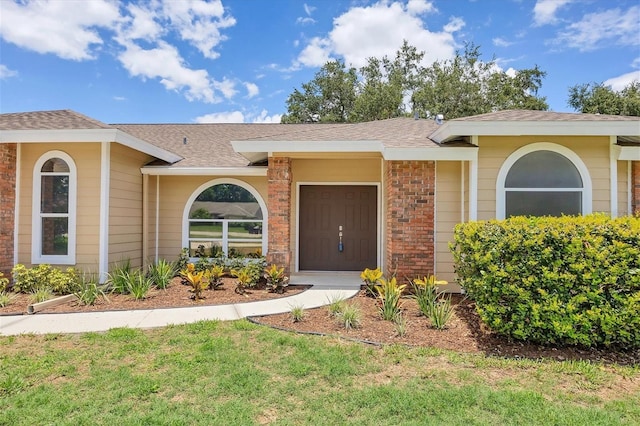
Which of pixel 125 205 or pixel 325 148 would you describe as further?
pixel 125 205

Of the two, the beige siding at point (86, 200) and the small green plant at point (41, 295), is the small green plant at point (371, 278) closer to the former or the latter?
the beige siding at point (86, 200)

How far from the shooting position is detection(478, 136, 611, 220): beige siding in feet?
21.4

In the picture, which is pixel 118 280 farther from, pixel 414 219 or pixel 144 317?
pixel 414 219

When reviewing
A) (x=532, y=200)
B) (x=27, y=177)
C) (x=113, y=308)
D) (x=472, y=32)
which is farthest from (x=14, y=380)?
(x=472, y=32)

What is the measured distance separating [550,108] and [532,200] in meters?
25.2

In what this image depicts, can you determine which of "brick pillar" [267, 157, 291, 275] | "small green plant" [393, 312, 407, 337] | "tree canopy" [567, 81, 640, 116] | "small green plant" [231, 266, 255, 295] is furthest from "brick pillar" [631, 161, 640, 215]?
"tree canopy" [567, 81, 640, 116]

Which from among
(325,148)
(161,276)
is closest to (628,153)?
(325,148)

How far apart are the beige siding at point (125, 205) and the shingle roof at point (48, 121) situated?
2.27ft

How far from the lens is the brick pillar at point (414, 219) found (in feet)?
23.3

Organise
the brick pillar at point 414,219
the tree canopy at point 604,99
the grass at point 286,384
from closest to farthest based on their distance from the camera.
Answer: the grass at point 286,384 < the brick pillar at point 414,219 < the tree canopy at point 604,99

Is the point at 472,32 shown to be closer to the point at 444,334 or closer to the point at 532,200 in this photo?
the point at 532,200

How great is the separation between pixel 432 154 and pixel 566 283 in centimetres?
343

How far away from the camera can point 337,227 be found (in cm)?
963

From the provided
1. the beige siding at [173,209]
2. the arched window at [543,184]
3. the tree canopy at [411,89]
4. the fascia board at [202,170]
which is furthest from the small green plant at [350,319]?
the tree canopy at [411,89]
